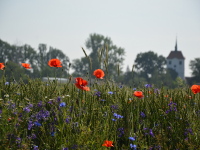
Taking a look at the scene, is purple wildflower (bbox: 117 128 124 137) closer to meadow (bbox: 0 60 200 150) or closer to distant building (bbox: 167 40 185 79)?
meadow (bbox: 0 60 200 150)

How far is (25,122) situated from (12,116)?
0.16 meters

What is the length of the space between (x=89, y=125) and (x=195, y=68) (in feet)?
254

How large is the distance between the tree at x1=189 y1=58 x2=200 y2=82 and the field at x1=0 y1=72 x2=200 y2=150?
72342 millimetres

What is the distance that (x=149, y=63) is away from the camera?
291 feet

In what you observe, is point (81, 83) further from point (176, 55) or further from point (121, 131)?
point (176, 55)

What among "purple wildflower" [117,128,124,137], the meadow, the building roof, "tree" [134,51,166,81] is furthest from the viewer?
the building roof

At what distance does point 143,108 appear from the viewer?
4004 mm

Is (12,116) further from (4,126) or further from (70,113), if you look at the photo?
(70,113)

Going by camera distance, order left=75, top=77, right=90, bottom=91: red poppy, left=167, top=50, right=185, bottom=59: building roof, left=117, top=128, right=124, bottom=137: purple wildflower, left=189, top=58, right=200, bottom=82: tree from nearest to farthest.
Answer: left=75, top=77, right=90, bottom=91: red poppy, left=117, top=128, right=124, bottom=137: purple wildflower, left=189, top=58, right=200, bottom=82: tree, left=167, top=50, right=185, bottom=59: building roof

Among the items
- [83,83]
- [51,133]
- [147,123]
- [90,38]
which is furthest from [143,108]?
[90,38]

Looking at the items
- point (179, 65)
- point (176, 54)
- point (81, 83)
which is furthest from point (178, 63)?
point (81, 83)

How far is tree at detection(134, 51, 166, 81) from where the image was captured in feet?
291

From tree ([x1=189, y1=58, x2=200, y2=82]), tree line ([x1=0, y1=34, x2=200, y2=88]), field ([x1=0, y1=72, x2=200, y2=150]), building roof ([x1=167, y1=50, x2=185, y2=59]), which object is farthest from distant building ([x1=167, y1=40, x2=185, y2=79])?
field ([x1=0, y1=72, x2=200, y2=150])

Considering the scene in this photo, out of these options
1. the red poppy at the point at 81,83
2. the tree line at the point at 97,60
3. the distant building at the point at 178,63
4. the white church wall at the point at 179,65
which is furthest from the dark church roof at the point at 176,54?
the red poppy at the point at 81,83
